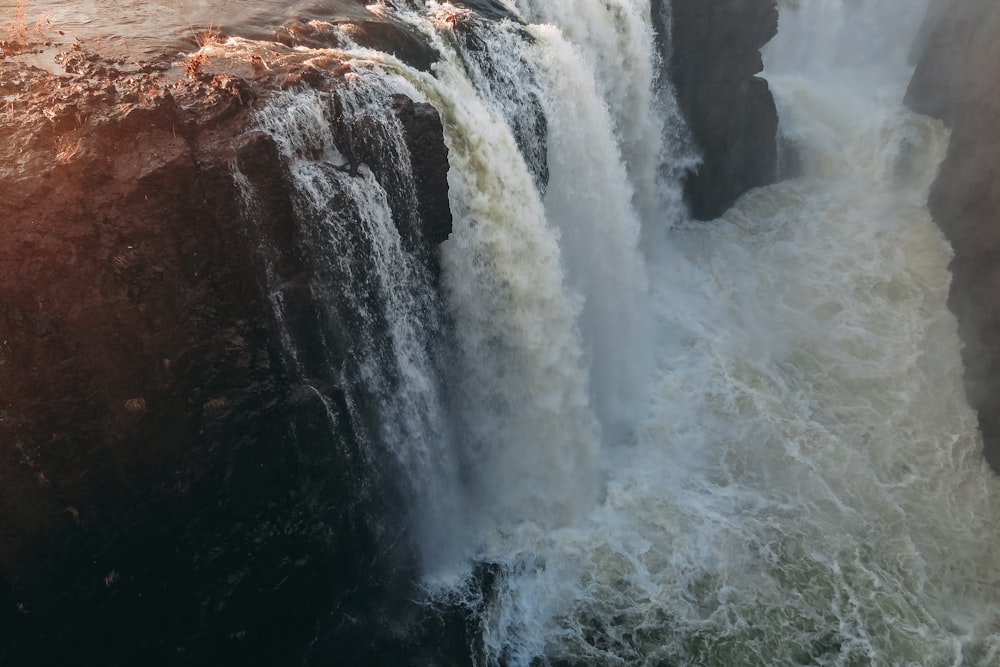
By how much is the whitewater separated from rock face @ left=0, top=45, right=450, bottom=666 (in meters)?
0.98

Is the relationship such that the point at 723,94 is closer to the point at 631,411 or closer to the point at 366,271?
the point at 631,411

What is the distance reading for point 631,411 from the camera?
12.6 meters

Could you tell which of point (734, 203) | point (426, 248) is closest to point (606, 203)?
point (426, 248)

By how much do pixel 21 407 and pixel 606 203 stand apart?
9.88 meters

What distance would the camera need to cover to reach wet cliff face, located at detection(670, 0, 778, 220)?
17.3 metres

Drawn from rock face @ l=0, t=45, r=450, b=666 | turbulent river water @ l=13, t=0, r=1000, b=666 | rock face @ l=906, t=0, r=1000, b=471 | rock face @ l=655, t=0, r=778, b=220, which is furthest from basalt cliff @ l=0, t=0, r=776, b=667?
rock face @ l=655, t=0, r=778, b=220

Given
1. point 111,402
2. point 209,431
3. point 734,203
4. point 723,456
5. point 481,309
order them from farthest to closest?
point 734,203
point 723,456
point 481,309
point 209,431
point 111,402

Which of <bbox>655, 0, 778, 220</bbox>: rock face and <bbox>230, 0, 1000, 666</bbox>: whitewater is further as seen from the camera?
<bbox>655, 0, 778, 220</bbox>: rock face

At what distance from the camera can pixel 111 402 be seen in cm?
644

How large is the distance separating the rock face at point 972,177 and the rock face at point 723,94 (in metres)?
4.41

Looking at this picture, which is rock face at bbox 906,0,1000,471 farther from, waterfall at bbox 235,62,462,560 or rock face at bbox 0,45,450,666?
rock face at bbox 0,45,450,666

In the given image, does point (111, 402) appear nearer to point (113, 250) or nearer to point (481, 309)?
point (113, 250)

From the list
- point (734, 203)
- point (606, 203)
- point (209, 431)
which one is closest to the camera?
point (209, 431)

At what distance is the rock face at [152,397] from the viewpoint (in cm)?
615
